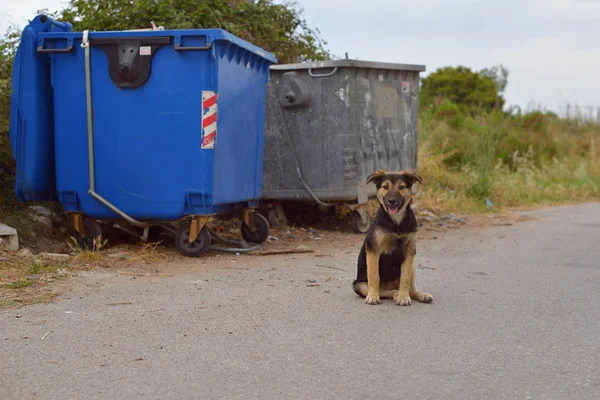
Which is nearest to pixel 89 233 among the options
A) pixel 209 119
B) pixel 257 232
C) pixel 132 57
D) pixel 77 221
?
pixel 77 221

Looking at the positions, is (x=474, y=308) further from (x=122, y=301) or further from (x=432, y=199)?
(x=432, y=199)

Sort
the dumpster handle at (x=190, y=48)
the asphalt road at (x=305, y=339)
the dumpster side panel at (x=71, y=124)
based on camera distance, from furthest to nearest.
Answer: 1. the dumpster side panel at (x=71, y=124)
2. the dumpster handle at (x=190, y=48)
3. the asphalt road at (x=305, y=339)

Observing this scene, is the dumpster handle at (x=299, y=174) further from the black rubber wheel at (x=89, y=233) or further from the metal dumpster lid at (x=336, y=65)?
the black rubber wheel at (x=89, y=233)

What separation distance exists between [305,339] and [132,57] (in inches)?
145

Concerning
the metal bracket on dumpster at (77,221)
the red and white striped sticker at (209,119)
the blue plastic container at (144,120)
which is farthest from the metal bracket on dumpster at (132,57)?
the metal bracket on dumpster at (77,221)

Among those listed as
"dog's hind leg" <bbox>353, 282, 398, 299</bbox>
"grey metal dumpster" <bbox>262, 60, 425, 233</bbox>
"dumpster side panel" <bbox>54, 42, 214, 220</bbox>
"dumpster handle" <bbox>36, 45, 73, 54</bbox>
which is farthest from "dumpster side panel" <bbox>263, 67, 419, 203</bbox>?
"dog's hind leg" <bbox>353, 282, 398, 299</bbox>

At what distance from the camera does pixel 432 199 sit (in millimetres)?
12664

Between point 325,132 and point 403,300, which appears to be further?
point 325,132

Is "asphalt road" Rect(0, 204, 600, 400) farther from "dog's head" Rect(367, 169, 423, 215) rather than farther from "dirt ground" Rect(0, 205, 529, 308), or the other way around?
"dog's head" Rect(367, 169, 423, 215)

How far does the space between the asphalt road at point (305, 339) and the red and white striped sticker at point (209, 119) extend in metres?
1.12

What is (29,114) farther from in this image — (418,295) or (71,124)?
(418,295)

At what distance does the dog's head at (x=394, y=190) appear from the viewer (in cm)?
559

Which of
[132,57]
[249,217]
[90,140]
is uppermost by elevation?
[132,57]

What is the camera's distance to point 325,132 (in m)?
9.82
